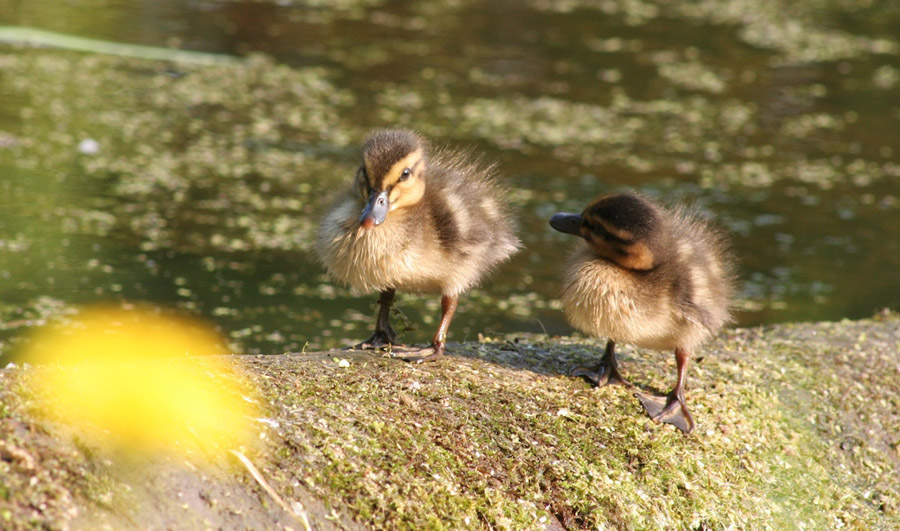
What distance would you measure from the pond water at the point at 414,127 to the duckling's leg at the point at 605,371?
1426 mm

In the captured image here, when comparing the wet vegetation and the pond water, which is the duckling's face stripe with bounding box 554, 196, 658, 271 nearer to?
the wet vegetation

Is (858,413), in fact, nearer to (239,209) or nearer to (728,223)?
(728,223)

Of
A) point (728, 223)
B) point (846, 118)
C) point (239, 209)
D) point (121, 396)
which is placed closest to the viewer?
point (121, 396)

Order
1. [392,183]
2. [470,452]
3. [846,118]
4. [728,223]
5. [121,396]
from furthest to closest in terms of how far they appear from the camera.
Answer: [846,118], [728,223], [392,183], [470,452], [121,396]

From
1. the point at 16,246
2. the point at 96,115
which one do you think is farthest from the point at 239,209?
the point at 96,115

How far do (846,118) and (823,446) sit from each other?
8.45m

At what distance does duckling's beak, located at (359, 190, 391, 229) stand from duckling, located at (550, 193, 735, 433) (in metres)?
0.79

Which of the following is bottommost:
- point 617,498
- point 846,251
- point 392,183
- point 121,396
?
point 846,251

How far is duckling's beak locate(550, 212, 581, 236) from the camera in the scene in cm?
434

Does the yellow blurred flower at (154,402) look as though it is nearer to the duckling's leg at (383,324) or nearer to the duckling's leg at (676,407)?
the duckling's leg at (383,324)

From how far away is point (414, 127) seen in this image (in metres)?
9.98

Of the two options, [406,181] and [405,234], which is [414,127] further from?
[405,234]

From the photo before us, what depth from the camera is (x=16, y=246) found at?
6.91m

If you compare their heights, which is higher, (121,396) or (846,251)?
(121,396)
